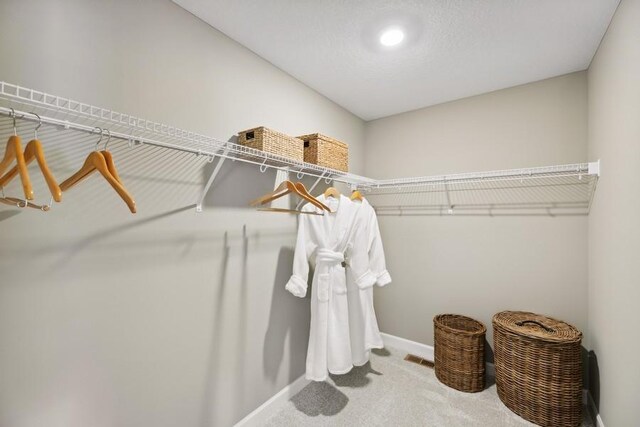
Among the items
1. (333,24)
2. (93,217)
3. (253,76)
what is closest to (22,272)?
(93,217)

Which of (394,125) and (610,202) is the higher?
(394,125)

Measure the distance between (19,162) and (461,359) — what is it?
2613 millimetres

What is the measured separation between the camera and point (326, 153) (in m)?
1.98

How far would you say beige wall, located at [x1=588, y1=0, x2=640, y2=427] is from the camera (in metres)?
1.27

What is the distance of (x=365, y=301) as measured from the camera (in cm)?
224

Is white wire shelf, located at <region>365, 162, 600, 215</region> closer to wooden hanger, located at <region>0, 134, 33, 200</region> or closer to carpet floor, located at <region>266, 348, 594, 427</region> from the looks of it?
carpet floor, located at <region>266, 348, 594, 427</region>


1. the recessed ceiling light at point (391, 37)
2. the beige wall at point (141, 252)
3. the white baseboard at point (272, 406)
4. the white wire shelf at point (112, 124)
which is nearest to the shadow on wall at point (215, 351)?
the beige wall at point (141, 252)

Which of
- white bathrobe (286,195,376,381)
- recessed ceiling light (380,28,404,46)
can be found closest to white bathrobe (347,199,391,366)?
white bathrobe (286,195,376,381)

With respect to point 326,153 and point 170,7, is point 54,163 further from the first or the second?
point 326,153

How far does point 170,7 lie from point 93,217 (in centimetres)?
110

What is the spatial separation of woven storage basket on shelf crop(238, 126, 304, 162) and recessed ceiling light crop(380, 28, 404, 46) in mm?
792

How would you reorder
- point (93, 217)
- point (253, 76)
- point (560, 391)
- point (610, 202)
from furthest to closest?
1. point (253, 76)
2. point (560, 391)
3. point (610, 202)
4. point (93, 217)

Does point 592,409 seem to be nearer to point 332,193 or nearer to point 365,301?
point 365,301

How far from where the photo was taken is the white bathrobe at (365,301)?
7.14 feet
